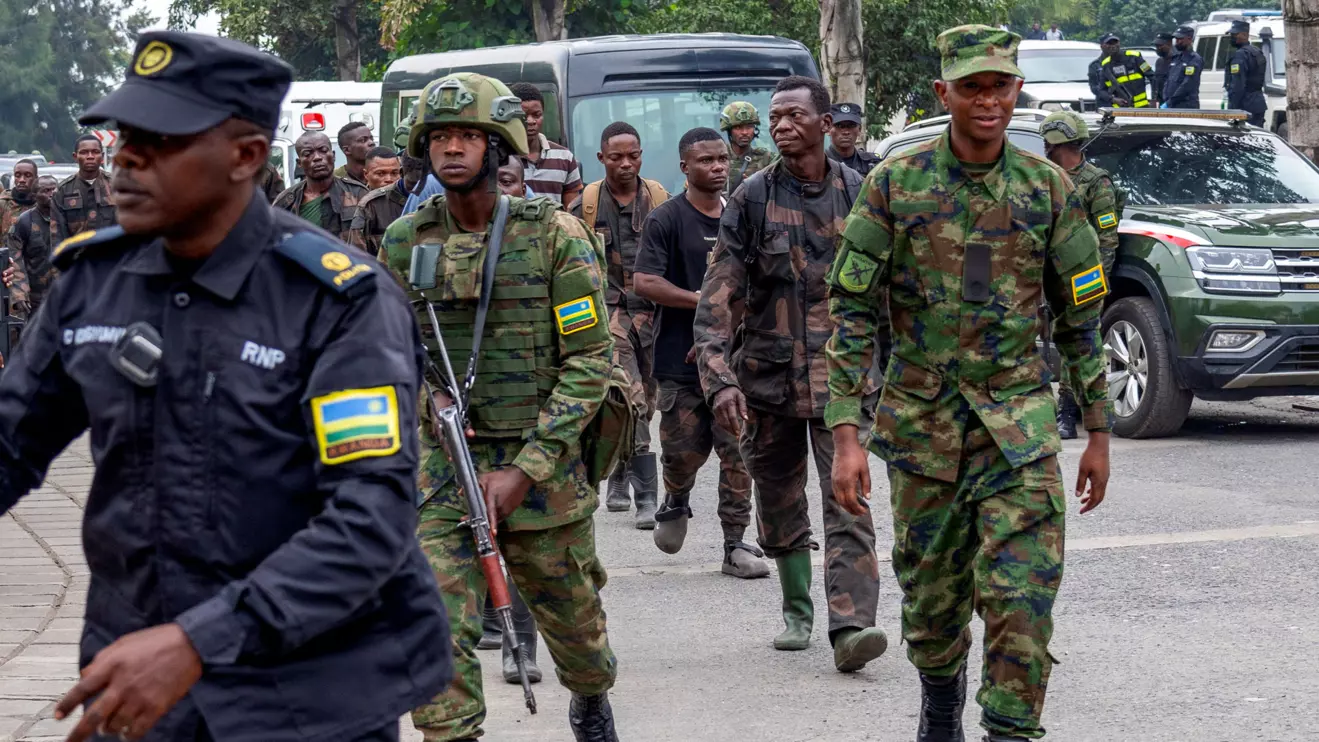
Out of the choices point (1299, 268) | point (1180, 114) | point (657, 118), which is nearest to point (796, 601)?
point (1299, 268)

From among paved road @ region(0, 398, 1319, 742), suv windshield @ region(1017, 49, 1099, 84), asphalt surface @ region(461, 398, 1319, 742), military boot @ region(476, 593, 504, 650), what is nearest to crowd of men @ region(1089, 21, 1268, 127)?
suv windshield @ region(1017, 49, 1099, 84)

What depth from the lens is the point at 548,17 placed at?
2759 centimetres

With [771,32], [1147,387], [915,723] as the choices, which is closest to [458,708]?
[915,723]

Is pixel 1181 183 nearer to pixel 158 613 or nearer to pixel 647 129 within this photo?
pixel 647 129

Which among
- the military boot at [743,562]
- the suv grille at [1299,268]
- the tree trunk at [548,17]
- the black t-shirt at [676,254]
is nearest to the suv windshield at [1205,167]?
the suv grille at [1299,268]

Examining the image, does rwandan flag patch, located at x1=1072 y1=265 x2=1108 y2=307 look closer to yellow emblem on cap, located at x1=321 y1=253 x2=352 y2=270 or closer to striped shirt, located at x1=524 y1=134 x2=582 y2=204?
yellow emblem on cap, located at x1=321 y1=253 x2=352 y2=270

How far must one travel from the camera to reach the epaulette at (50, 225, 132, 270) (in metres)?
2.76

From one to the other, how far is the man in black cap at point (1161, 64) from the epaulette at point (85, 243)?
76.1ft

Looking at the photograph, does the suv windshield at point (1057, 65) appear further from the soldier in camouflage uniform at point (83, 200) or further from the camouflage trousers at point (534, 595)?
the camouflage trousers at point (534, 595)

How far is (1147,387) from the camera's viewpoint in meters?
11.5

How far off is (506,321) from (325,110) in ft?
71.8

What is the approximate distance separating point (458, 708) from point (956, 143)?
1905mm

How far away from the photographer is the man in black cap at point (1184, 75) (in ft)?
78.9

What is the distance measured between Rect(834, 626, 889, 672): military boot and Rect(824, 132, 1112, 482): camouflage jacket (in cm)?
142
